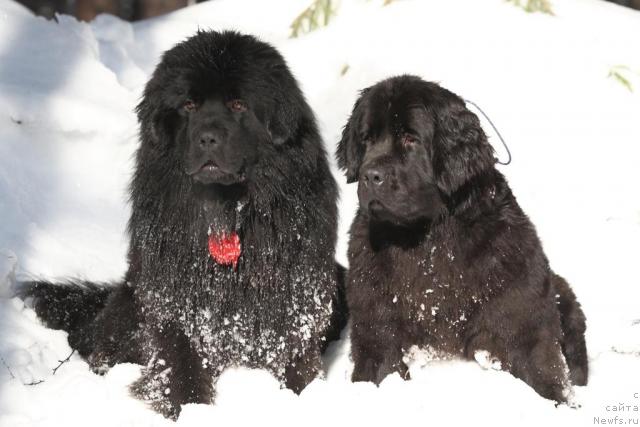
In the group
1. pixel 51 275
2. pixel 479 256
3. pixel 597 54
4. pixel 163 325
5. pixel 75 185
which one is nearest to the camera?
pixel 479 256

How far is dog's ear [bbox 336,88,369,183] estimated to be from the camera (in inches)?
158

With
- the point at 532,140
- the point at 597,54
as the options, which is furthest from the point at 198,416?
the point at 597,54

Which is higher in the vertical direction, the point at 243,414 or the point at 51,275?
the point at 243,414

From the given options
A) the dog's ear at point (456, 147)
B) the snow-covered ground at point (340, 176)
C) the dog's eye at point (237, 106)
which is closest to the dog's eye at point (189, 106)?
the dog's eye at point (237, 106)

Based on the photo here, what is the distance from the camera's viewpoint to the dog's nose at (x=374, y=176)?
12.2 feet

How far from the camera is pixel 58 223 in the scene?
5.69 m

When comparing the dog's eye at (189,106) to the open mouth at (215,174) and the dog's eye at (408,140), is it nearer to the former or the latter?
the open mouth at (215,174)

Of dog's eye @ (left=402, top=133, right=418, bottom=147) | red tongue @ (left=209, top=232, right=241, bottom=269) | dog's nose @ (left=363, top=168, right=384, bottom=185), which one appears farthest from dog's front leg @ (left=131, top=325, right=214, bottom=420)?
dog's eye @ (left=402, top=133, right=418, bottom=147)

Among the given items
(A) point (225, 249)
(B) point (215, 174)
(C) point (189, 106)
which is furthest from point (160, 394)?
(C) point (189, 106)

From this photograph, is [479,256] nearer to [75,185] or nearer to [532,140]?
[532,140]

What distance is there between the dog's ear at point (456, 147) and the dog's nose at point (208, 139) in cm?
86

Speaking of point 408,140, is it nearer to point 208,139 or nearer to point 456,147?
point 456,147

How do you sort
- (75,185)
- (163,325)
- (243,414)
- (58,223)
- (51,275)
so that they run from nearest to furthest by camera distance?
(243,414), (163,325), (51,275), (58,223), (75,185)

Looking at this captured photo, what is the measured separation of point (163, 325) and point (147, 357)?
0.58ft
